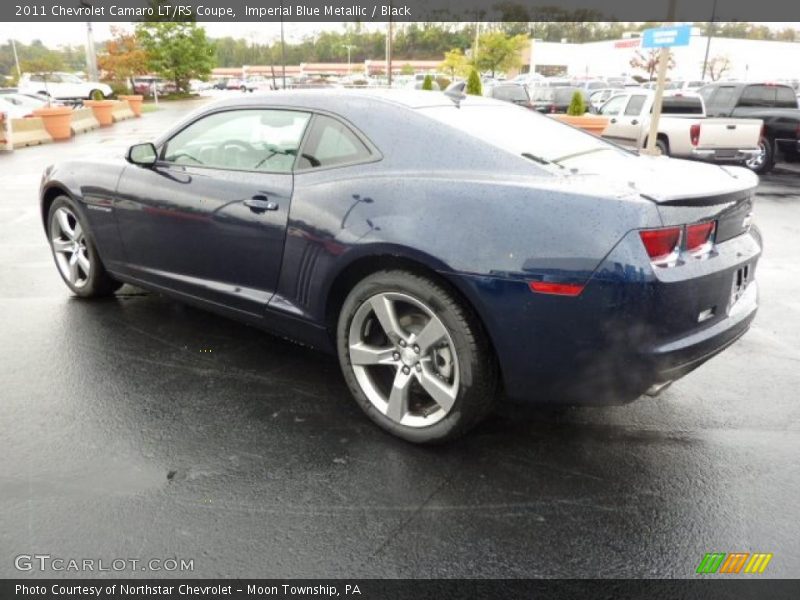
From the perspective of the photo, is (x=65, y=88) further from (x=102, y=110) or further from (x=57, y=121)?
(x=57, y=121)

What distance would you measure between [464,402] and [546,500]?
52 centimetres

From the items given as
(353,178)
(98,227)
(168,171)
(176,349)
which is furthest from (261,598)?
(98,227)

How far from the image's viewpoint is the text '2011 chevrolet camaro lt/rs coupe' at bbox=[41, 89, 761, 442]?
2512 mm

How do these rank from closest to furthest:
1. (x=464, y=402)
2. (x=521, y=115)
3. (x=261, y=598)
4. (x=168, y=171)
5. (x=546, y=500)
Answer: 1. (x=261, y=598)
2. (x=546, y=500)
3. (x=464, y=402)
4. (x=521, y=115)
5. (x=168, y=171)

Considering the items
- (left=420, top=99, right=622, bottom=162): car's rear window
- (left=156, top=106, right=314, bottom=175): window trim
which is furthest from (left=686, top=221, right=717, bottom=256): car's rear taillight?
(left=156, top=106, right=314, bottom=175): window trim

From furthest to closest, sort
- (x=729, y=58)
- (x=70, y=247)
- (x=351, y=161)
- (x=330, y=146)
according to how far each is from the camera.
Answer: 1. (x=729, y=58)
2. (x=70, y=247)
3. (x=330, y=146)
4. (x=351, y=161)

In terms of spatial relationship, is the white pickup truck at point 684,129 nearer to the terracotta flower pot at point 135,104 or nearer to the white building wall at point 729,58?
the terracotta flower pot at point 135,104

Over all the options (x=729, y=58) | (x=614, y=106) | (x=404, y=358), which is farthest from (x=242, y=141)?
(x=729, y=58)

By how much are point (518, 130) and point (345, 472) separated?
6.18ft

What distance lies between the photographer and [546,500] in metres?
2.65

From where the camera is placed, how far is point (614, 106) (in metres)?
14.8

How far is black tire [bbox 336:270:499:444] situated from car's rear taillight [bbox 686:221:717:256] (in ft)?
Answer: 2.95

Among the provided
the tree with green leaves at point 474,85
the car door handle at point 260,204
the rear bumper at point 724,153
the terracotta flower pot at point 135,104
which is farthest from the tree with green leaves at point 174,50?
the car door handle at point 260,204

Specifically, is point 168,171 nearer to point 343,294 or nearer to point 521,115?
point 343,294
